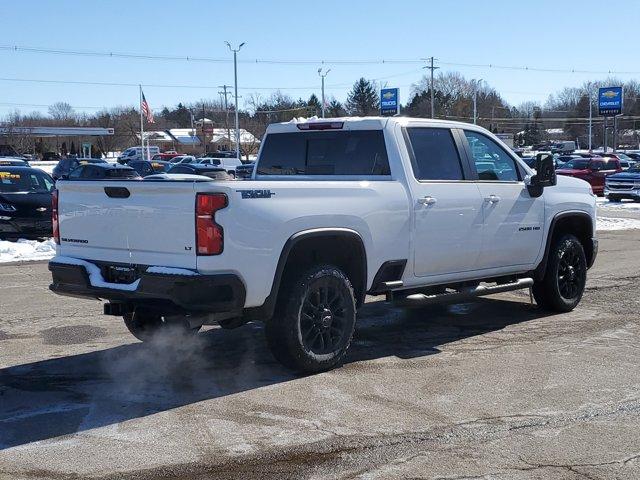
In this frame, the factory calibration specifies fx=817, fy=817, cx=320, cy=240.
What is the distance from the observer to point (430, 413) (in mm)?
5707

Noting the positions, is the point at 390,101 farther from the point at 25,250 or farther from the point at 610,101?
the point at 25,250

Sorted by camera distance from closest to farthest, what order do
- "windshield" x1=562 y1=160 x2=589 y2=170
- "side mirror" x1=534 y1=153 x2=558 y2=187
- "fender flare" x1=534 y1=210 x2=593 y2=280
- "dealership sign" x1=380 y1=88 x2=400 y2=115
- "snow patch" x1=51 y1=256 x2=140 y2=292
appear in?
"snow patch" x1=51 y1=256 x2=140 y2=292 → "side mirror" x1=534 y1=153 x2=558 y2=187 → "fender flare" x1=534 y1=210 x2=593 y2=280 → "windshield" x1=562 y1=160 x2=589 y2=170 → "dealership sign" x1=380 y1=88 x2=400 y2=115

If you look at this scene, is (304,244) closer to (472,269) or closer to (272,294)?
(272,294)

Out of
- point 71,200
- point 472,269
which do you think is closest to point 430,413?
point 472,269

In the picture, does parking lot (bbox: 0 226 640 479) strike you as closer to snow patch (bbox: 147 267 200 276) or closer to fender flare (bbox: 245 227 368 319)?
fender flare (bbox: 245 227 368 319)

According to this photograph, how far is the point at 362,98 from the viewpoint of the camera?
435 ft

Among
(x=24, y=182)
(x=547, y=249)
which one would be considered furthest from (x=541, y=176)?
(x=24, y=182)

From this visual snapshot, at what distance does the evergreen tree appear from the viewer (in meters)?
129

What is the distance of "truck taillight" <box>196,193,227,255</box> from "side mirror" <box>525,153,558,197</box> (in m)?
3.98

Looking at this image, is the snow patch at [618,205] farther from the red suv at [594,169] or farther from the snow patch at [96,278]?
the snow patch at [96,278]

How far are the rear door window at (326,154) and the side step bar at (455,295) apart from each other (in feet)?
3.80

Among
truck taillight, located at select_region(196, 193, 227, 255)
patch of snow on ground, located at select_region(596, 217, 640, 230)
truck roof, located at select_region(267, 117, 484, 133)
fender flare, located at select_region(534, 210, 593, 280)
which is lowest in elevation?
patch of snow on ground, located at select_region(596, 217, 640, 230)

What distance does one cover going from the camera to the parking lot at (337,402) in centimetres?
479

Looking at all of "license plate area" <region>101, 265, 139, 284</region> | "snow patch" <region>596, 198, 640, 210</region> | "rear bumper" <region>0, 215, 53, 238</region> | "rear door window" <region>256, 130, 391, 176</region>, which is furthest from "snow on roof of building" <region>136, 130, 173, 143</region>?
"license plate area" <region>101, 265, 139, 284</region>
